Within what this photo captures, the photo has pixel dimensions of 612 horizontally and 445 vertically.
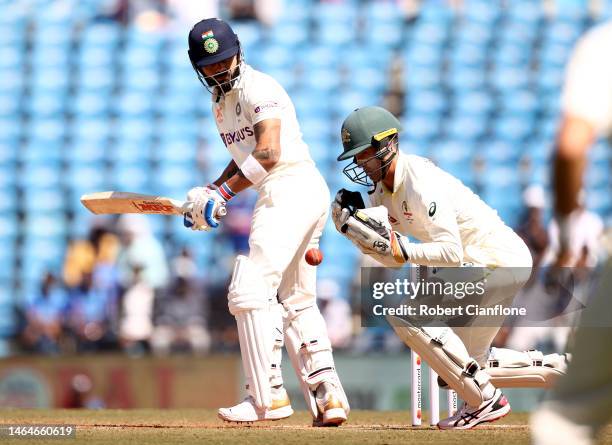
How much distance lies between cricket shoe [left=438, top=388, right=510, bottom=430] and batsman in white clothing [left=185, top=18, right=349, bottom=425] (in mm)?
601

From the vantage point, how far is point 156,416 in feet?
24.4

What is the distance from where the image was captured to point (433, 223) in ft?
18.4

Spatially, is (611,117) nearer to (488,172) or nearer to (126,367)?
(126,367)

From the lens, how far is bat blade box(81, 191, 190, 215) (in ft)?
20.1

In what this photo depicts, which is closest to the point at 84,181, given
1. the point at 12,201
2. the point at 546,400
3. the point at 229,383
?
the point at 12,201

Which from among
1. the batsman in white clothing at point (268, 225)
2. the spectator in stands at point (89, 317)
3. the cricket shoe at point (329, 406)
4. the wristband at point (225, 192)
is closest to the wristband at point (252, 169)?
the batsman in white clothing at point (268, 225)

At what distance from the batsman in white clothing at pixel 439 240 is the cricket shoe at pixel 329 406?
0.47m

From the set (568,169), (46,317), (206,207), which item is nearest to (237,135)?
(206,207)

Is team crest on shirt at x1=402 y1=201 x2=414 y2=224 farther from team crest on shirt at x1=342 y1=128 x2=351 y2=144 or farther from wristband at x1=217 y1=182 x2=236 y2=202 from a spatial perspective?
wristband at x1=217 y1=182 x2=236 y2=202

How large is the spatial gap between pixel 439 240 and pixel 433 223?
90 mm

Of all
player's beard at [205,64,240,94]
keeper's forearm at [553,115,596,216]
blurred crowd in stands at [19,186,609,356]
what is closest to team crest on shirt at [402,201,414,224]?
player's beard at [205,64,240,94]

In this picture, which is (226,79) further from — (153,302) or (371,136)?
(153,302)

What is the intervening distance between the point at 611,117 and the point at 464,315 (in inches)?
132

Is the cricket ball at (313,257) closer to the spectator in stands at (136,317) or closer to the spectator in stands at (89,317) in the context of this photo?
the spectator in stands at (136,317)
